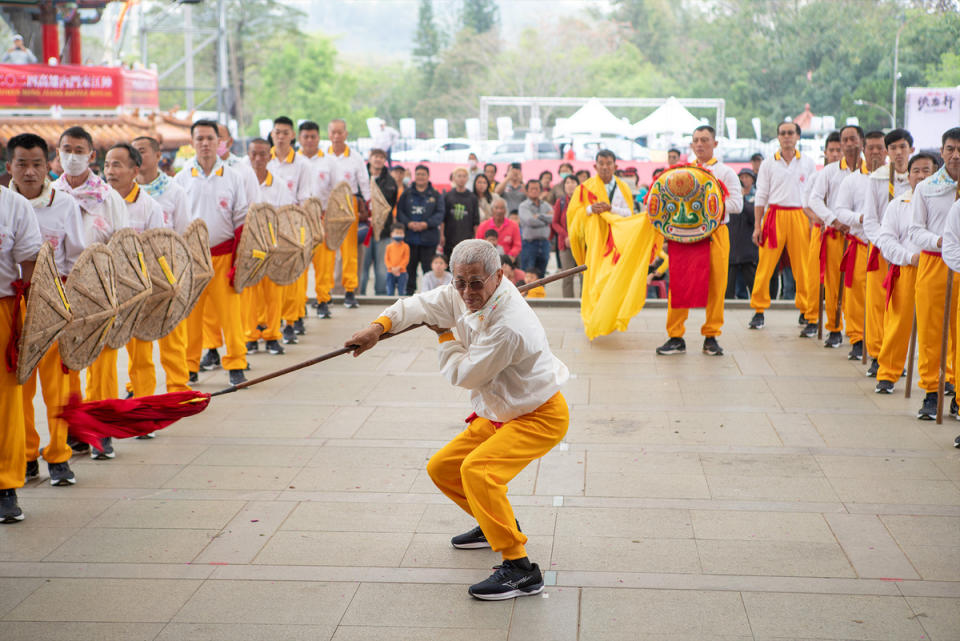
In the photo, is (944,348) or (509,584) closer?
(509,584)

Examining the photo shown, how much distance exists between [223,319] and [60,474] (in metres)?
2.62

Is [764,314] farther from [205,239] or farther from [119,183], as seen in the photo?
[119,183]

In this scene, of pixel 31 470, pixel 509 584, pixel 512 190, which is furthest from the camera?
pixel 512 190

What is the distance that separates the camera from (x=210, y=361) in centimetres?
960

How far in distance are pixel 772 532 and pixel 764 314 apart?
721 centimetres

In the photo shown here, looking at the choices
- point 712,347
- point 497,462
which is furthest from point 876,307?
point 497,462

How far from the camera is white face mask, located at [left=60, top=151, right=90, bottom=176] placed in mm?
6555

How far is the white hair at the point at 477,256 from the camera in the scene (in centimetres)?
455

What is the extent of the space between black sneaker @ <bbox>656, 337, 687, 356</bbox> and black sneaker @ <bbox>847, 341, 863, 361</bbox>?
58.4 inches

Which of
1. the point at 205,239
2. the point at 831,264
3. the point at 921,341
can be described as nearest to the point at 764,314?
the point at 831,264

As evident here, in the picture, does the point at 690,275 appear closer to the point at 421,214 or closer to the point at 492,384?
the point at 421,214

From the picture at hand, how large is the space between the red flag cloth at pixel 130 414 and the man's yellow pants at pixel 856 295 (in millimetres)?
6232

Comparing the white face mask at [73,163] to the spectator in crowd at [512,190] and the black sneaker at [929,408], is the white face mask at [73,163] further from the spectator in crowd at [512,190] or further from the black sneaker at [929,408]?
the spectator in crowd at [512,190]

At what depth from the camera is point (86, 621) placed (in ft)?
14.7
